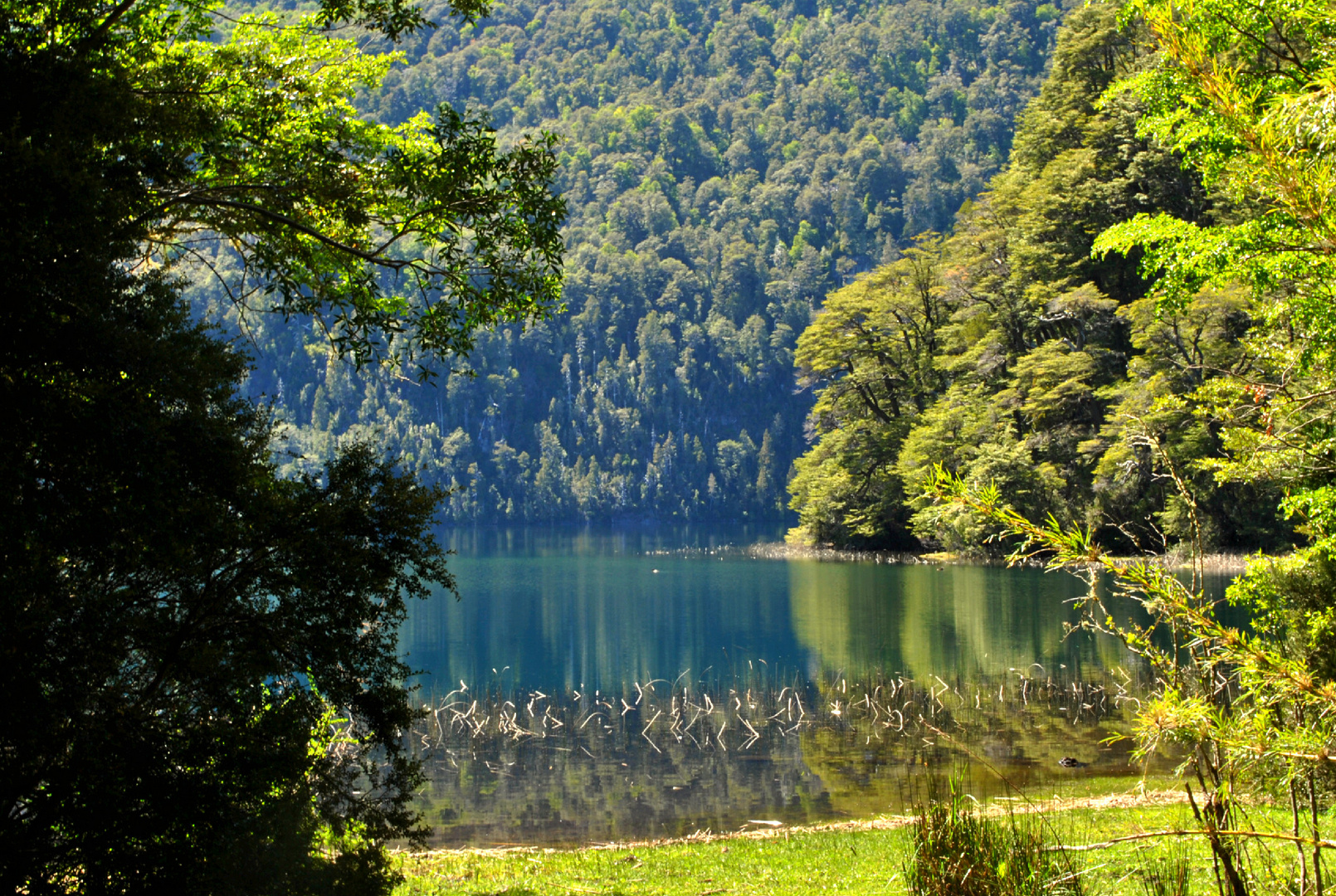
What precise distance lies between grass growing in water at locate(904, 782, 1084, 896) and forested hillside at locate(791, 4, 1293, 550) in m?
24.4

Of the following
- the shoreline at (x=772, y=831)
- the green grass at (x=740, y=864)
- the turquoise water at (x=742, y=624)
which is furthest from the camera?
the turquoise water at (x=742, y=624)

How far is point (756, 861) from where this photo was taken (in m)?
8.52

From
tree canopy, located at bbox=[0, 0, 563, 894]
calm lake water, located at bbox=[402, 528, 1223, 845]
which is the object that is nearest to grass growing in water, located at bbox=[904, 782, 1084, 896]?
calm lake water, located at bbox=[402, 528, 1223, 845]

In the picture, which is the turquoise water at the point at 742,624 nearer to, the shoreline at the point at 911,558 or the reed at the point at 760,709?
the reed at the point at 760,709

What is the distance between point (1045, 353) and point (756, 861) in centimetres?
2845

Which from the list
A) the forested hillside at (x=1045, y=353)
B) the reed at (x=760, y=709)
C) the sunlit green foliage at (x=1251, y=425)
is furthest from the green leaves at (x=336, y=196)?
the forested hillside at (x=1045, y=353)

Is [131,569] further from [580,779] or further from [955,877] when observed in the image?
[580,779]

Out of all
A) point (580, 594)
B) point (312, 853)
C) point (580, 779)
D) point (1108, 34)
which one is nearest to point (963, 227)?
point (1108, 34)

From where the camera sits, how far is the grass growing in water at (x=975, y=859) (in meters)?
3.46

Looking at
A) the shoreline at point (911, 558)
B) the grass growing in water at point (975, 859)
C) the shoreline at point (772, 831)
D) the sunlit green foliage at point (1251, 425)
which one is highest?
the sunlit green foliage at point (1251, 425)

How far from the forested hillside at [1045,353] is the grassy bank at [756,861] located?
19.0m

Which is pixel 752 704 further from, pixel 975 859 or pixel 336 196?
pixel 975 859

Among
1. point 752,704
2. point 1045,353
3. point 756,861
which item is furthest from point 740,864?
point 1045,353

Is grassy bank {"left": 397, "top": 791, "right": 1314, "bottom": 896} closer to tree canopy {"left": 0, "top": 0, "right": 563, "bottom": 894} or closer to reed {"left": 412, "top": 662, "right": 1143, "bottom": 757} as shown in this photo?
tree canopy {"left": 0, "top": 0, "right": 563, "bottom": 894}
